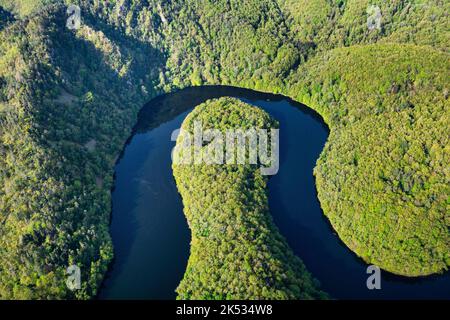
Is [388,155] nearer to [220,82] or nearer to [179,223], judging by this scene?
[179,223]

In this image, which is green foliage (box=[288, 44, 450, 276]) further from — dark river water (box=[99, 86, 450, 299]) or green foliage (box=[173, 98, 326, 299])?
green foliage (box=[173, 98, 326, 299])

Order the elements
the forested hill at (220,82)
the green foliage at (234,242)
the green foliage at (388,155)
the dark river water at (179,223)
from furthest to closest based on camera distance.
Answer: the forested hill at (220,82) → the green foliage at (388,155) → the dark river water at (179,223) → the green foliage at (234,242)

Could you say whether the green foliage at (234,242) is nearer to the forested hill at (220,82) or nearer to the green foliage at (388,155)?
the green foliage at (388,155)

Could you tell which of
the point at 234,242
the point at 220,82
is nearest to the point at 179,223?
the point at 234,242

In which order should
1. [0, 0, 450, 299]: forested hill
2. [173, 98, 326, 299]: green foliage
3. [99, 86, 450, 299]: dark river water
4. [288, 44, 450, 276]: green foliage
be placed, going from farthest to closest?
[0, 0, 450, 299]: forested hill → [288, 44, 450, 276]: green foliage → [99, 86, 450, 299]: dark river water → [173, 98, 326, 299]: green foliage

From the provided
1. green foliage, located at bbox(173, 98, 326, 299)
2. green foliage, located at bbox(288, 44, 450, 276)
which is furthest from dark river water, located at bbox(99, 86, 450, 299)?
green foliage, located at bbox(173, 98, 326, 299)

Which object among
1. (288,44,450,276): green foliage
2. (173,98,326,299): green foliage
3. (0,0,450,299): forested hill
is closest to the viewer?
(173,98,326,299): green foliage

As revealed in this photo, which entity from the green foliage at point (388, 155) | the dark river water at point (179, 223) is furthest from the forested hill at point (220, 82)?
the dark river water at point (179, 223)
